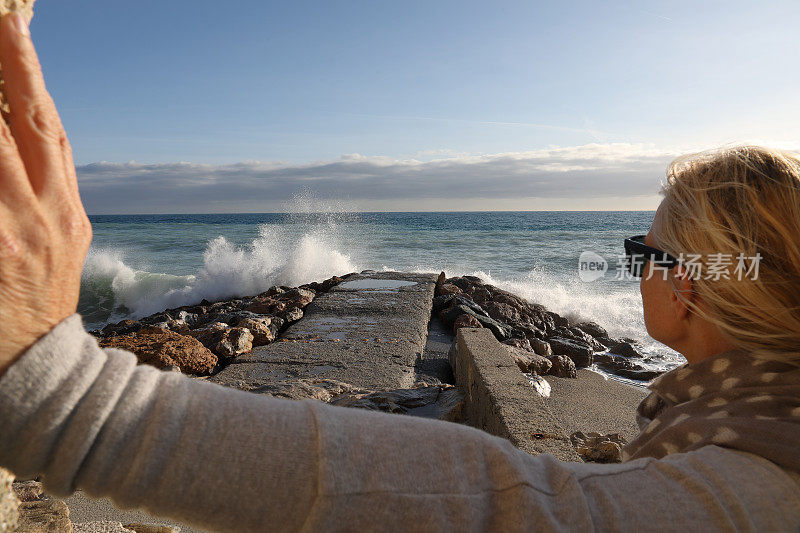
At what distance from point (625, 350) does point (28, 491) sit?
23.9ft

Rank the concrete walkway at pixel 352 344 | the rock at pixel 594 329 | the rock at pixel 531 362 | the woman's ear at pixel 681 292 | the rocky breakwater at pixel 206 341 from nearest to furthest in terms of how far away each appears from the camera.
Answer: the woman's ear at pixel 681 292, the concrete walkway at pixel 352 344, the rocky breakwater at pixel 206 341, the rock at pixel 531 362, the rock at pixel 594 329

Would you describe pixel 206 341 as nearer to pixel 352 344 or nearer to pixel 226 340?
pixel 226 340

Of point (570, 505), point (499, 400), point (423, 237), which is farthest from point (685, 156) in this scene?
point (423, 237)

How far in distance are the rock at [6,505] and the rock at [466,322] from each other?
542 centimetres

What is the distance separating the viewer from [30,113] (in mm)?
604

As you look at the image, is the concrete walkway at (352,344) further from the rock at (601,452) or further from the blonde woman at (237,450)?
the blonde woman at (237,450)

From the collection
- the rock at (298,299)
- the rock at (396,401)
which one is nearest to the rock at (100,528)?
the rock at (396,401)

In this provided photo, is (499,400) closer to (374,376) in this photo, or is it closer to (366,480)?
(374,376)

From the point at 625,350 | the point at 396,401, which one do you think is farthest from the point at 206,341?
the point at 625,350

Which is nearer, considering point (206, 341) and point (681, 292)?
point (681, 292)

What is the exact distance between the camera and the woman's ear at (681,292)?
1.04 m

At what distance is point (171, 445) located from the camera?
0.54 meters

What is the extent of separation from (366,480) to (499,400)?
1.99m

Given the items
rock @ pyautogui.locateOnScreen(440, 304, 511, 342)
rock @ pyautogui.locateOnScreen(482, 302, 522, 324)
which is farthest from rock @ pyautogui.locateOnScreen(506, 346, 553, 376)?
rock @ pyautogui.locateOnScreen(482, 302, 522, 324)
